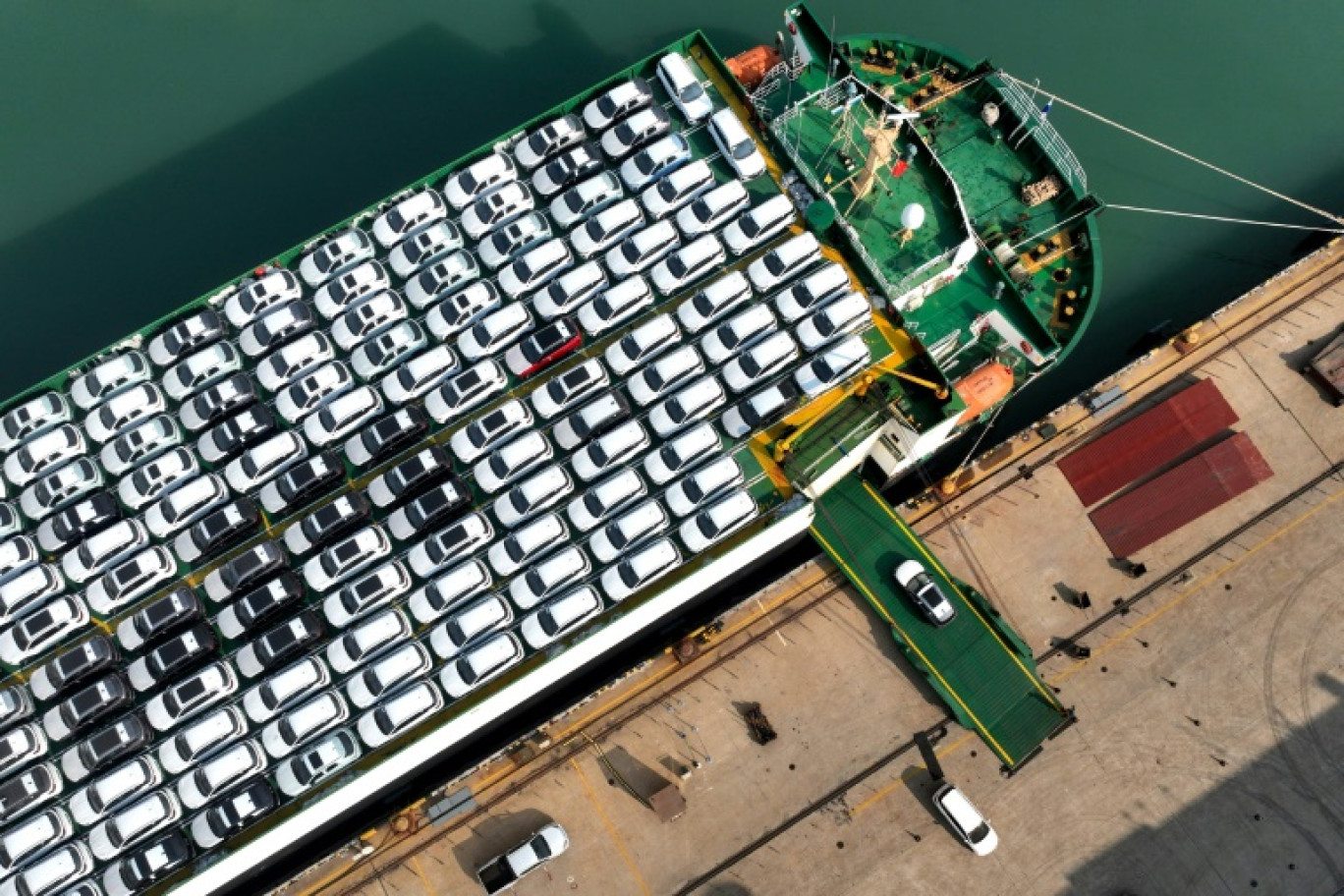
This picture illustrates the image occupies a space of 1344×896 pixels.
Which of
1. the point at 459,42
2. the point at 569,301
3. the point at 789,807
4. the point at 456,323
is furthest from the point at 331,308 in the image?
the point at 789,807

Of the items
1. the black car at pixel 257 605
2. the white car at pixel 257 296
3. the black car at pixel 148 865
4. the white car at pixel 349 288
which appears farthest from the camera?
the white car at pixel 349 288

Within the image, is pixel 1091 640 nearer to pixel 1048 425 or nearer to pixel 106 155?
pixel 1048 425

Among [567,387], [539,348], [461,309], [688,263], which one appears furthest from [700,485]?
[461,309]

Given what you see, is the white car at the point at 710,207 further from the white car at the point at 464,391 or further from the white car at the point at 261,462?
the white car at the point at 261,462

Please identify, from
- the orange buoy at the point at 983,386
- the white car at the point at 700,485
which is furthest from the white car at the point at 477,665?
the orange buoy at the point at 983,386

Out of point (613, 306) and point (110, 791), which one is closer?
point (110, 791)

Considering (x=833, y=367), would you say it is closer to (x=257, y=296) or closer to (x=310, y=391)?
(x=310, y=391)
